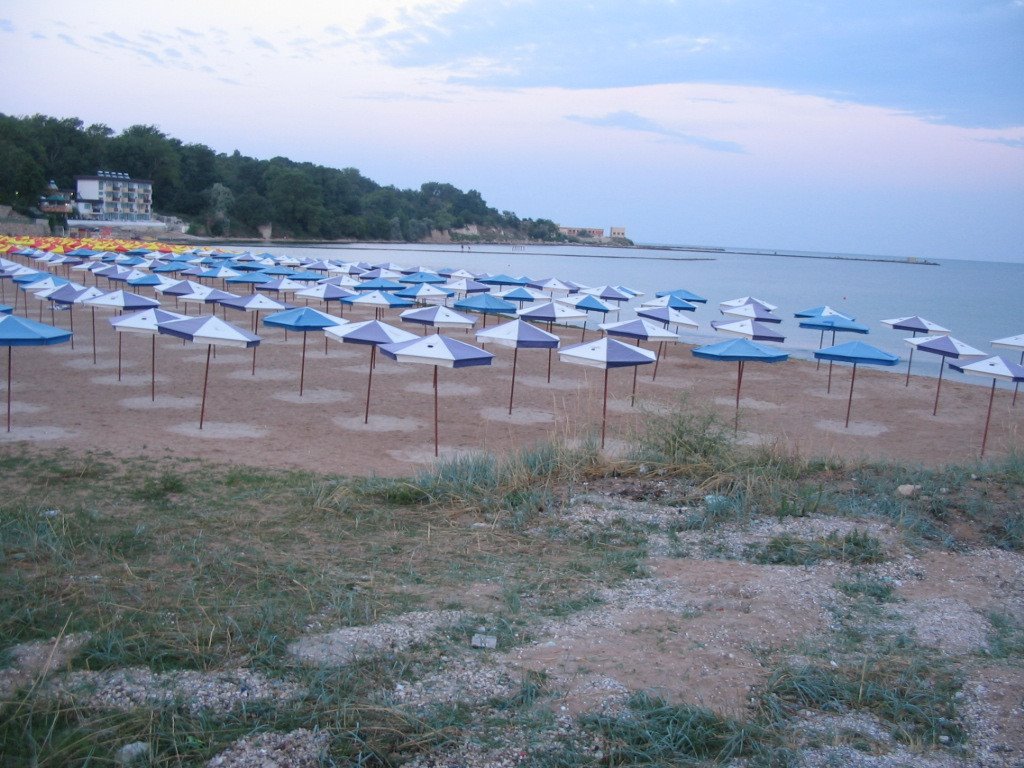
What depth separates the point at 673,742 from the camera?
4457 mm

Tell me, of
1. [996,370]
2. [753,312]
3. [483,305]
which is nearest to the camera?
[996,370]

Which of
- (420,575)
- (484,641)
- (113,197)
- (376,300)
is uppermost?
(113,197)

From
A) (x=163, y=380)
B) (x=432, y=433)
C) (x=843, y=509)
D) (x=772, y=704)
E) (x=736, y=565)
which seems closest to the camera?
(x=772, y=704)

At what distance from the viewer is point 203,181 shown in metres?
114

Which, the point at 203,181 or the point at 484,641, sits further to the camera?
the point at 203,181

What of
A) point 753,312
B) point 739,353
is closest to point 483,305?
point 739,353

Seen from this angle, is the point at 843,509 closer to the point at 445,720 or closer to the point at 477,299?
the point at 445,720

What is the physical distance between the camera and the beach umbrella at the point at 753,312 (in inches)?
1188

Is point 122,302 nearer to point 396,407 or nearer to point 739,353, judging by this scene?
point 396,407

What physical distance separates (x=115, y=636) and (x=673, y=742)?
3326mm

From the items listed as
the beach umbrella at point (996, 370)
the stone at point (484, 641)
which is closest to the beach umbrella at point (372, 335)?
the stone at point (484, 641)

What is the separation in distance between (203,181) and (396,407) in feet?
350

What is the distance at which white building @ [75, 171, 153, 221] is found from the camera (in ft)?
301

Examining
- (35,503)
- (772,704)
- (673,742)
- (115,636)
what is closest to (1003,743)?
(772,704)
